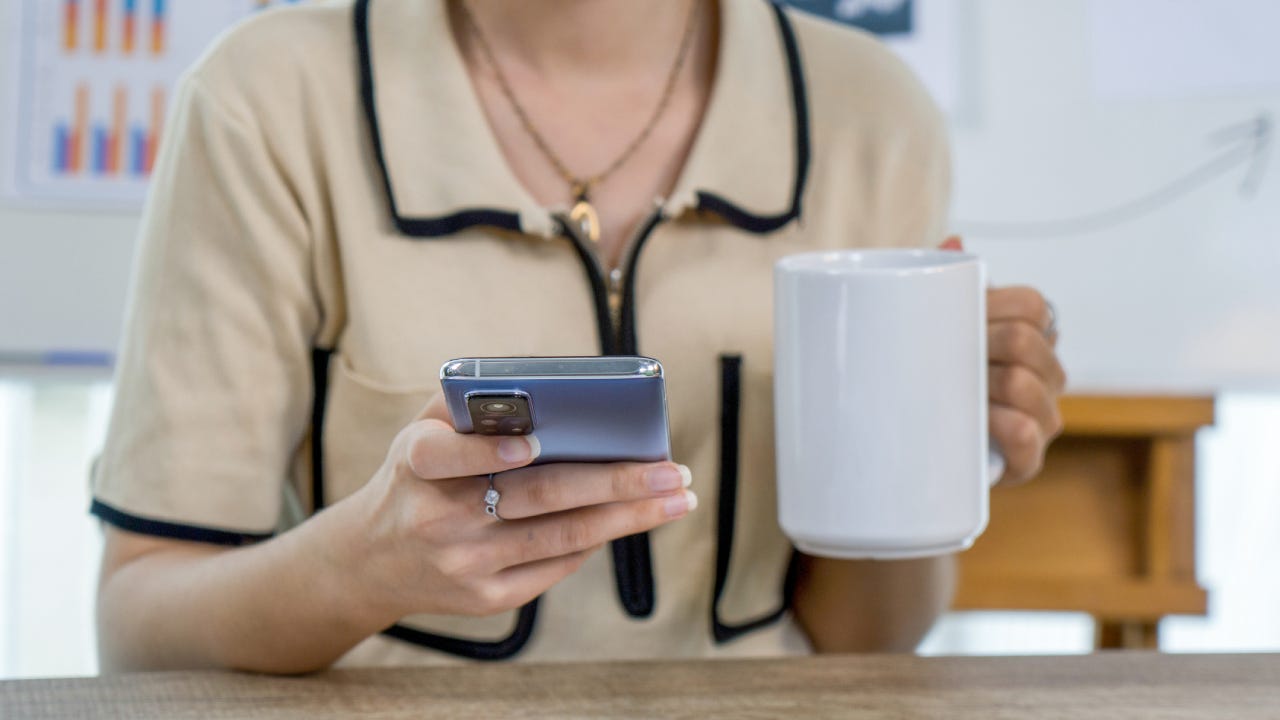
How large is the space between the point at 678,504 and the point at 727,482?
1.02 ft

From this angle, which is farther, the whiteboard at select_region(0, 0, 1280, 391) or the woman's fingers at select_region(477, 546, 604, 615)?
the whiteboard at select_region(0, 0, 1280, 391)

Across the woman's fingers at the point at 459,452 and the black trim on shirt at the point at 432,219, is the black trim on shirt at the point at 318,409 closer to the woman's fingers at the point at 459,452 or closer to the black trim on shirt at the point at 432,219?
the black trim on shirt at the point at 432,219

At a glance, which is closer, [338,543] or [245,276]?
[338,543]

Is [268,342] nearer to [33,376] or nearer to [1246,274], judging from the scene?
[33,376]

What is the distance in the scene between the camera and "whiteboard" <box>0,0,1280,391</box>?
1208 mm

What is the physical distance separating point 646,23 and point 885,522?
41 cm

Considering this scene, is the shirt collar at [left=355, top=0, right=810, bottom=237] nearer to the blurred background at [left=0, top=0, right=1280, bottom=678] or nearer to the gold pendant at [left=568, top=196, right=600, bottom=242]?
the gold pendant at [left=568, top=196, right=600, bottom=242]

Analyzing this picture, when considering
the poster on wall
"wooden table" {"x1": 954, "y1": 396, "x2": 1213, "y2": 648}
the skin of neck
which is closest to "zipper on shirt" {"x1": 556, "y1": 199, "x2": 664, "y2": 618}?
the skin of neck

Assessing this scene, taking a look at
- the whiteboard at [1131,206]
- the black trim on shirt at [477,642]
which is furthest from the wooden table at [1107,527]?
the black trim on shirt at [477,642]

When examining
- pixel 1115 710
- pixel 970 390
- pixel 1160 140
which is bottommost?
pixel 1115 710

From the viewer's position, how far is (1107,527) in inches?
46.0


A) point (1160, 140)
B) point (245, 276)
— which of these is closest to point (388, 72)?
point (245, 276)

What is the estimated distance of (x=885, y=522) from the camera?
0.49m

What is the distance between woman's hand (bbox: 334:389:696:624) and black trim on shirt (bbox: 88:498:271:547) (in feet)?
0.57
